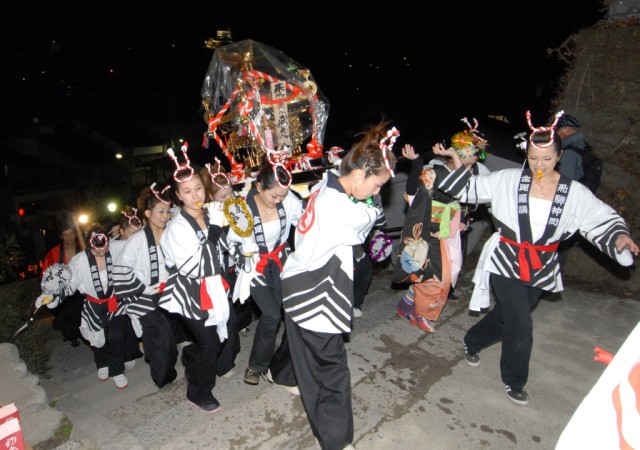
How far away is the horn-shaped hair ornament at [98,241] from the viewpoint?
14.5 feet

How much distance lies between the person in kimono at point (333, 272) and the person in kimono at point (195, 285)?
782mm

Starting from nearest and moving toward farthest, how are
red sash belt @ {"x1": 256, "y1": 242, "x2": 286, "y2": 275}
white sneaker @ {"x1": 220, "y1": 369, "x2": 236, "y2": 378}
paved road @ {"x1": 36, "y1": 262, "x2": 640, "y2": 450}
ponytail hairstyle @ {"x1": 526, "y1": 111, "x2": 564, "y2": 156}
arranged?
paved road @ {"x1": 36, "y1": 262, "x2": 640, "y2": 450} < ponytail hairstyle @ {"x1": 526, "y1": 111, "x2": 564, "y2": 156} < red sash belt @ {"x1": 256, "y1": 242, "x2": 286, "y2": 275} < white sneaker @ {"x1": 220, "y1": 369, "x2": 236, "y2": 378}

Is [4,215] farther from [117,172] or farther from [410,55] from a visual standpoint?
[410,55]

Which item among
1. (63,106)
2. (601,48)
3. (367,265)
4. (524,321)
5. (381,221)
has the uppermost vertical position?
(601,48)

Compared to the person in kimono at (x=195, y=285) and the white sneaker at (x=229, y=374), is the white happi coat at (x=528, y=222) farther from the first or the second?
the white sneaker at (x=229, y=374)

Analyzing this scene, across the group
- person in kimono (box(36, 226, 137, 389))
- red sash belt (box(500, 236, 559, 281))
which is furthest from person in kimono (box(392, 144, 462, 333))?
person in kimono (box(36, 226, 137, 389))

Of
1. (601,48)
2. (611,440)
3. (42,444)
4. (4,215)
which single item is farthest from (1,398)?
(4,215)

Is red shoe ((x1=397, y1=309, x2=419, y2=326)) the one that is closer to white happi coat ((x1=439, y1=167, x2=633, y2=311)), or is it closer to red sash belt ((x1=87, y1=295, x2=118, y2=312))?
white happi coat ((x1=439, y1=167, x2=633, y2=311))

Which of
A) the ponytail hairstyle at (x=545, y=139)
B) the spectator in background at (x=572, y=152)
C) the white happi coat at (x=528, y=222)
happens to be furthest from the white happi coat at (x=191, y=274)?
the spectator in background at (x=572, y=152)

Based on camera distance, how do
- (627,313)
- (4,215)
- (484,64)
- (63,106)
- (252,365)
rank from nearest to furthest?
(252,365)
(627,313)
(484,64)
(4,215)
(63,106)

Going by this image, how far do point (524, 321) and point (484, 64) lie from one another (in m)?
13.7

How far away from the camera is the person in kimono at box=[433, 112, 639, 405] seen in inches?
124

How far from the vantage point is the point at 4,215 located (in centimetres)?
2041

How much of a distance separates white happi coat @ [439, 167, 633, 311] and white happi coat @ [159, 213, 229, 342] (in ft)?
6.72
